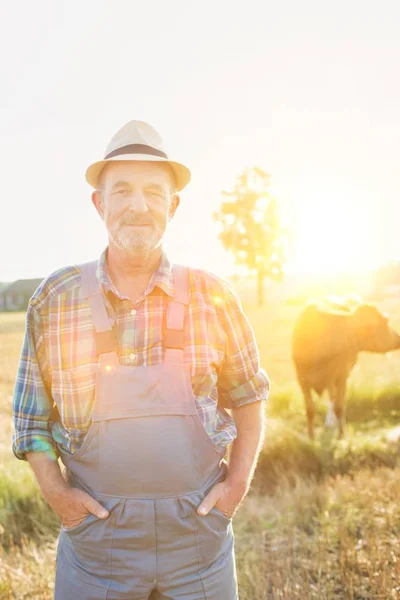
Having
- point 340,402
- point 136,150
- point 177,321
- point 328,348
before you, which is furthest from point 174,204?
point 340,402

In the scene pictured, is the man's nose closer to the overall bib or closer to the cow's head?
the overall bib

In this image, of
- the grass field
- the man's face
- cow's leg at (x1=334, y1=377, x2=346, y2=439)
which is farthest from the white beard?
cow's leg at (x1=334, y1=377, x2=346, y2=439)

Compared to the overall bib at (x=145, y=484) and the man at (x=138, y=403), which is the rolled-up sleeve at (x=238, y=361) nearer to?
the man at (x=138, y=403)

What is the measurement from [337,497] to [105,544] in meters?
3.13

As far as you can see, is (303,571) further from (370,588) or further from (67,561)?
(67,561)

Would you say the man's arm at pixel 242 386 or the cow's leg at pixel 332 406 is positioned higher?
the man's arm at pixel 242 386

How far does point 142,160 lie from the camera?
2320 millimetres

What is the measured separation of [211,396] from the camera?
7.72 ft

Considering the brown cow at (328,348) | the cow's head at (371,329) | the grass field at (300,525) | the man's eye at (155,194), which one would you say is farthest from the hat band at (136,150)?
the cow's head at (371,329)

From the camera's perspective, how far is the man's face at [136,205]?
7.58 ft

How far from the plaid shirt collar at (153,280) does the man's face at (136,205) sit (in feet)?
0.33

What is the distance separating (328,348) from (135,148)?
743cm

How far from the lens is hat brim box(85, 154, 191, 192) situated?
2.31m

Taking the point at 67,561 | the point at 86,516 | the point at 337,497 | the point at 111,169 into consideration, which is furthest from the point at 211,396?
the point at 337,497
